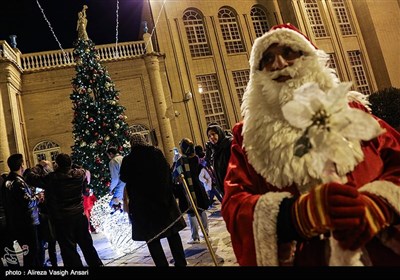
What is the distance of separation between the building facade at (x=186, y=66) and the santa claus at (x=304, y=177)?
1344cm

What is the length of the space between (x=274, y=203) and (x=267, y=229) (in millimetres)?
119

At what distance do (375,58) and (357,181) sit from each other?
79.7ft

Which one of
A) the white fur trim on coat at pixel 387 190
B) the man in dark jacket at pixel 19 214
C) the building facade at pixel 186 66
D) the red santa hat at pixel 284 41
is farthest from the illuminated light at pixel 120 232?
the building facade at pixel 186 66

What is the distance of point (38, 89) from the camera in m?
15.5

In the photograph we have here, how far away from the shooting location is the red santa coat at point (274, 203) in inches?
50.8

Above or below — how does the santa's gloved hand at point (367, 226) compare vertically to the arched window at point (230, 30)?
below

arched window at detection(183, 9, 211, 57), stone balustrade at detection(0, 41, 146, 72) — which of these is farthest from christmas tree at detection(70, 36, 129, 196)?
arched window at detection(183, 9, 211, 57)

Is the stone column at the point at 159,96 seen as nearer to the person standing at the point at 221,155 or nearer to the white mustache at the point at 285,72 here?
the person standing at the point at 221,155

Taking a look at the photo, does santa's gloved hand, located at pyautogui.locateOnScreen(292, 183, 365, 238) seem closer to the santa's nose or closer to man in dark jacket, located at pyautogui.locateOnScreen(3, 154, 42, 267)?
the santa's nose

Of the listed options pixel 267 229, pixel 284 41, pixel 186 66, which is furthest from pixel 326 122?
pixel 186 66

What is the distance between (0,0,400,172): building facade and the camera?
15305 mm

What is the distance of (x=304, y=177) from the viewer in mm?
1358

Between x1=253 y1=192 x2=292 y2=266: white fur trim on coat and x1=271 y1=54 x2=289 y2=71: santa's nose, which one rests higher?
x1=271 y1=54 x2=289 y2=71: santa's nose

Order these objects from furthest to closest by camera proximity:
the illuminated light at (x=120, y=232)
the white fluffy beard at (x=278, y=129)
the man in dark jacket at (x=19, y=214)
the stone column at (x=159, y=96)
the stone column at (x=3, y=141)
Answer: the stone column at (x=159, y=96)
the stone column at (x=3, y=141)
the illuminated light at (x=120, y=232)
the man in dark jacket at (x=19, y=214)
the white fluffy beard at (x=278, y=129)
